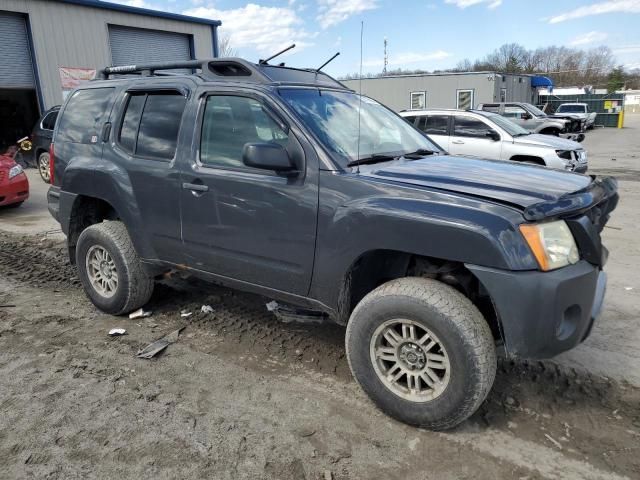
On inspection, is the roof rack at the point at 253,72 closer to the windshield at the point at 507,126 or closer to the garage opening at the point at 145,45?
the windshield at the point at 507,126

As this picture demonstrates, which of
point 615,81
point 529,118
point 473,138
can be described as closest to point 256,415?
point 473,138

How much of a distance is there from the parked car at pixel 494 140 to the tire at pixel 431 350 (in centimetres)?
752

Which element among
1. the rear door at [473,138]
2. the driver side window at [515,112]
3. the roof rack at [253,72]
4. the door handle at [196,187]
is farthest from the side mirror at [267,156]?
the driver side window at [515,112]

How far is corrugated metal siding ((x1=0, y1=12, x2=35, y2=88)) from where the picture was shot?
52.4 feet

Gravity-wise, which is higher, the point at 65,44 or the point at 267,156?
the point at 65,44

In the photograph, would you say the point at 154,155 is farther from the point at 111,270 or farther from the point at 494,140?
the point at 494,140

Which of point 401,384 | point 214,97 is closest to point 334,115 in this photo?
point 214,97

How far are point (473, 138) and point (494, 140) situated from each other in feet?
1.47

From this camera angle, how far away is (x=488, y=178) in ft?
9.83

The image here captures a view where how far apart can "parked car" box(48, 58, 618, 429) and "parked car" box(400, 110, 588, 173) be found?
6619 millimetres

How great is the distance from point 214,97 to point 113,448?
234 cm

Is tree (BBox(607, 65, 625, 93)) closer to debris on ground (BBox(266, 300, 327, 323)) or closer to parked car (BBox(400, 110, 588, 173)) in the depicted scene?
parked car (BBox(400, 110, 588, 173))

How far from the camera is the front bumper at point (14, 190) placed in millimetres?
8914

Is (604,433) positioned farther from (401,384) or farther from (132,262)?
(132,262)
